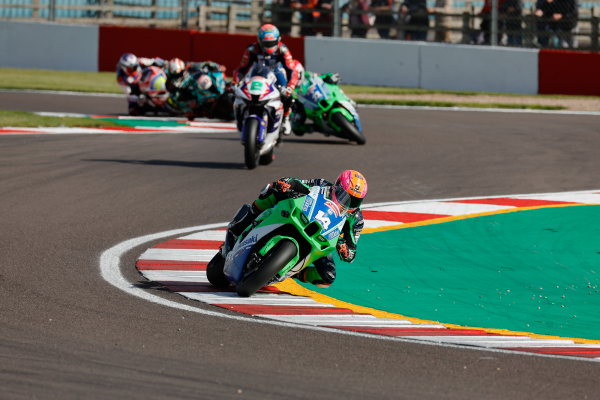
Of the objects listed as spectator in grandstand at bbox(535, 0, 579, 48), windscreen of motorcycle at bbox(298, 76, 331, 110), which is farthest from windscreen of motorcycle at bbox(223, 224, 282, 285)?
spectator in grandstand at bbox(535, 0, 579, 48)

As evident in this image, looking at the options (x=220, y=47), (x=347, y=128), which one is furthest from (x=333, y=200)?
(x=220, y=47)

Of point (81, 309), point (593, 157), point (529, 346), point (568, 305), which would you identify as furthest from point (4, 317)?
point (593, 157)

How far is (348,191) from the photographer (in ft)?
18.6

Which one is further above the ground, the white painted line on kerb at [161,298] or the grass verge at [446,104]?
the grass verge at [446,104]

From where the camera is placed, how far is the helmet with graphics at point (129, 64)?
15988 mm

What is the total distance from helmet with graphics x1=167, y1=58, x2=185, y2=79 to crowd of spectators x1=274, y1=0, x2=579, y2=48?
18.9 feet

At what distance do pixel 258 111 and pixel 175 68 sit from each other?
18.2 ft

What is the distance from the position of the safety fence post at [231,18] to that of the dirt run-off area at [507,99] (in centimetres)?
352

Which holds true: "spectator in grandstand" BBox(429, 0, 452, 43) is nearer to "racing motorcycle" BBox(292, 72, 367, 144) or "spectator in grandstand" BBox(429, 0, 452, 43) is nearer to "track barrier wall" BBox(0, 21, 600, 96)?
"track barrier wall" BBox(0, 21, 600, 96)

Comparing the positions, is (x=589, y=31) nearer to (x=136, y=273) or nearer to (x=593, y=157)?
(x=593, y=157)

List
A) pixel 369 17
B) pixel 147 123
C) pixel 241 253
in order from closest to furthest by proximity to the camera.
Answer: pixel 241 253 < pixel 147 123 < pixel 369 17

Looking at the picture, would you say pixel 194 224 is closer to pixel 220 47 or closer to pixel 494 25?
pixel 494 25

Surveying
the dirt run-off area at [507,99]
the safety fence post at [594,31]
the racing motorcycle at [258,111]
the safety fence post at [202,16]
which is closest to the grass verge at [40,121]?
the racing motorcycle at [258,111]

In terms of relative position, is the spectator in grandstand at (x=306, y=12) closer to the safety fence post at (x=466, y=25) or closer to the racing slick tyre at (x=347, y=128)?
the safety fence post at (x=466, y=25)
